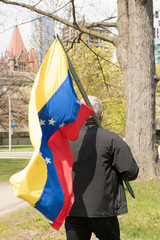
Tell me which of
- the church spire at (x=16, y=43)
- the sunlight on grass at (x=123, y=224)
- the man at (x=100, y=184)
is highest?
the church spire at (x=16, y=43)

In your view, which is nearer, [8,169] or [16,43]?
[8,169]

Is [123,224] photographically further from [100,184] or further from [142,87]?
[142,87]

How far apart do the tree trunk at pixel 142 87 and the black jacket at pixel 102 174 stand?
730cm

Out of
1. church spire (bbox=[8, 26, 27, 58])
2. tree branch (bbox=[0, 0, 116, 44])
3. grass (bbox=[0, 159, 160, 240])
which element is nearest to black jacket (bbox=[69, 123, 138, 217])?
grass (bbox=[0, 159, 160, 240])

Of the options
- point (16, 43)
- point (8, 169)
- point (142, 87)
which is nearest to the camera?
point (142, 87)

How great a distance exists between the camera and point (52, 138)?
3281 mm

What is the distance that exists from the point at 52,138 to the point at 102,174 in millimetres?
629

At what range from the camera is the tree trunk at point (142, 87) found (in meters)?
10.1

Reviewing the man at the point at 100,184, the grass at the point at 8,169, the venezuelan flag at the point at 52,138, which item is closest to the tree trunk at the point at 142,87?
the grass at the point at 8,169

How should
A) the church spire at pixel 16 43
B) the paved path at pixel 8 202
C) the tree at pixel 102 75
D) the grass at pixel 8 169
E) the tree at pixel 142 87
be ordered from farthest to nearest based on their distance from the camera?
the church spire at pixel 16 43 < the tree at pixel 102 75 < the grass at pixel 8 169 < the tree at pixel 142 87 < the paved path at pixel 8 202

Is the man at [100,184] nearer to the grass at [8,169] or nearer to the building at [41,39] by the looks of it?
the grass at [8,169]

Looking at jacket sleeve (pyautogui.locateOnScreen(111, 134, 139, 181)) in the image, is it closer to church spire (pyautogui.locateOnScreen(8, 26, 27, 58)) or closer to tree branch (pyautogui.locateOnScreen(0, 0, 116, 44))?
tree branch (pyautogui.locateOnScreen(0, 0, 116, 44))

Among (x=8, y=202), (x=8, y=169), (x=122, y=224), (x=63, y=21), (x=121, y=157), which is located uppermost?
(x=63, y=21)

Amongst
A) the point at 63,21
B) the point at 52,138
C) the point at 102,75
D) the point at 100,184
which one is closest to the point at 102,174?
the point at 100,184
